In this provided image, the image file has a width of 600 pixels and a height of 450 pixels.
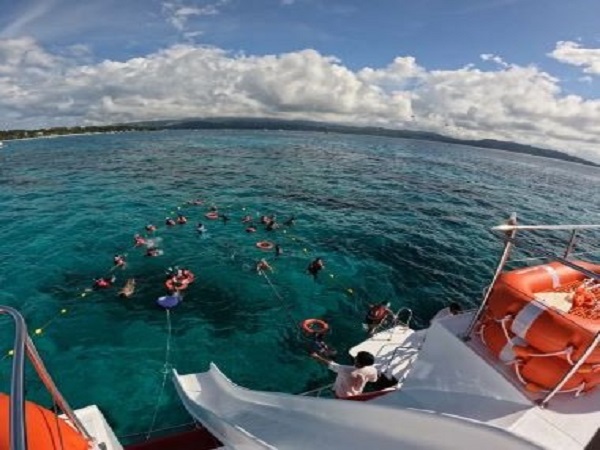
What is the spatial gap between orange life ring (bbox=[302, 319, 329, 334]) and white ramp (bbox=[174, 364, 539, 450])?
31.8 ft

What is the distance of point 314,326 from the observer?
62.3ft

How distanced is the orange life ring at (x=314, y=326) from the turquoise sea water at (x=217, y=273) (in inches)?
23.6

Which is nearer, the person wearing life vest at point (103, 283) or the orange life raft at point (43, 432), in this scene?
the orange life raft at point (43, 432)

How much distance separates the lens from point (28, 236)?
32.6 metres

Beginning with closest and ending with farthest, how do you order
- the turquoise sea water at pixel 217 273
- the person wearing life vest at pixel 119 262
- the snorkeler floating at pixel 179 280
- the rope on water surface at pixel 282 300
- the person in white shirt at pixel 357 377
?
the person in white shirt at pixel 357 377
the turquoise sea water at pixel 217 273
the rope on water surface at pixel 282 300
the snorkeler floating at pixel 179 280
the person wearing life vest at pixel 119 262

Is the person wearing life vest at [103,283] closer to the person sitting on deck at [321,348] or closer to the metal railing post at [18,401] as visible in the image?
the person sitting on deck at [321,348]

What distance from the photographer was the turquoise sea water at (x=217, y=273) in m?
16.2

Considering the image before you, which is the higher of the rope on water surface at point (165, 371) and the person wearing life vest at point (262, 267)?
the person wearing life vest at point (262, 267)

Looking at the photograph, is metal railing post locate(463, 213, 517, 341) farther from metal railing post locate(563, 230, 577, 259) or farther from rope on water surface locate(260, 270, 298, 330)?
rope on water surface locate(260, 270, 298, 330)

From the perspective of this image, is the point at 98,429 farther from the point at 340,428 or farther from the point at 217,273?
the point at 217,273

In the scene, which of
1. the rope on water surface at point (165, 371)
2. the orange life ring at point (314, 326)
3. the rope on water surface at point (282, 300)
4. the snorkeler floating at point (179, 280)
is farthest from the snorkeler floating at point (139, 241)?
the orange life ring at point (314, 326)

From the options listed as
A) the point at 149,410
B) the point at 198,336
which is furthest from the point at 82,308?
the point at 149,410

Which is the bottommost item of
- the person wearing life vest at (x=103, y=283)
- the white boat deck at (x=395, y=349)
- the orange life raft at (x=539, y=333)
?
the person wearing life vest at (x=103, y=283)

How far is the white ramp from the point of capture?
17.2 ft
